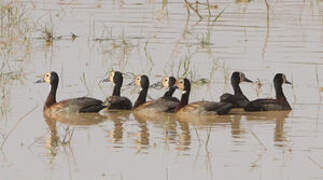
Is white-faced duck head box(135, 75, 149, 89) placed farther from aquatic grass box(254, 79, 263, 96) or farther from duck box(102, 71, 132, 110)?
aquatic grass box(254, 79, 263, 96)

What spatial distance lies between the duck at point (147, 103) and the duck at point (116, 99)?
133 millimetres

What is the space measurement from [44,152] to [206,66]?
234 inches

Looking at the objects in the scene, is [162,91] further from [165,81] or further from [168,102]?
[168,102]

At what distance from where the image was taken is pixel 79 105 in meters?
15.0

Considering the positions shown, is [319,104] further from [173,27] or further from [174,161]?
[173,27]

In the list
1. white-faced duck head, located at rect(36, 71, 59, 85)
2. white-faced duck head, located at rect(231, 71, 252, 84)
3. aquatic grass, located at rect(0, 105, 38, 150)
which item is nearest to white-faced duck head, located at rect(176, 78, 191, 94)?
white-faced duck head, located at rect(231, 71, 252, 84)

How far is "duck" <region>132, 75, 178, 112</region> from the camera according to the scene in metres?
15.3

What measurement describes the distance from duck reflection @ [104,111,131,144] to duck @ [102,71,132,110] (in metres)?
0.10

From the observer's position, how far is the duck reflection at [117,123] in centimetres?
1320

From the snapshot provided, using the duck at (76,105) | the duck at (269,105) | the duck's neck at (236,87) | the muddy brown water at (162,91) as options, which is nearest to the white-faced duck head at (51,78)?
the muddy brown water at (162,91)

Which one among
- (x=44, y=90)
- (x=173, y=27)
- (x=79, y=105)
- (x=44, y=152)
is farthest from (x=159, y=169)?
(x=173, y=27)

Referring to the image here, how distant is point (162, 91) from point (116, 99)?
1.51 m

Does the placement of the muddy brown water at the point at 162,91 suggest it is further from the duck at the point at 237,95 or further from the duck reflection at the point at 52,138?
the duck at the point at 237,95

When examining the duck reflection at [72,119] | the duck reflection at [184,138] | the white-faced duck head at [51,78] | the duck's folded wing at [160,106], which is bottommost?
the duck reflection at [184,138]
